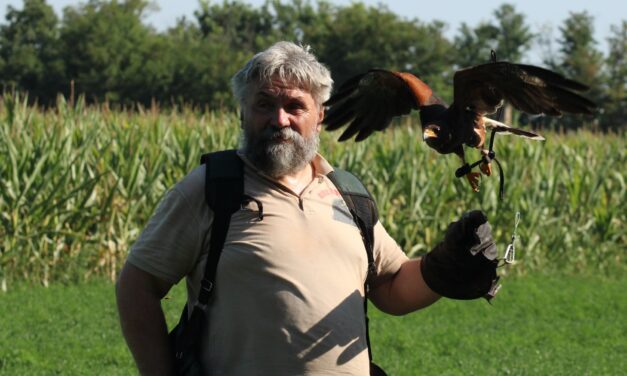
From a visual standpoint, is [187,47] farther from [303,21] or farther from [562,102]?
[562,102]

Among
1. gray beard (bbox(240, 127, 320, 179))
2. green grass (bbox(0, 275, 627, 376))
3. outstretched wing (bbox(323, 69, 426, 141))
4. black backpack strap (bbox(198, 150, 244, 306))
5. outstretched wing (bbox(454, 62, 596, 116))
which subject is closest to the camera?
black backpack strap (bbox(198, 150, 244, 306))

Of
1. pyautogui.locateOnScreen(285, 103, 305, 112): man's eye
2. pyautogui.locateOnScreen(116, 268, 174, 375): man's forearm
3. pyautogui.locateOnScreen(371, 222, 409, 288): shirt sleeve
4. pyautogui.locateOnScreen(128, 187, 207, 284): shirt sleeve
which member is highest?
pyautogui.locateOnScreen(285, 103, 305, 112): man's eye

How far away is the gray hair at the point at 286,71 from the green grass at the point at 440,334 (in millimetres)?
4260

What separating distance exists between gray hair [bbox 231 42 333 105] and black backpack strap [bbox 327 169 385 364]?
0.28 metres

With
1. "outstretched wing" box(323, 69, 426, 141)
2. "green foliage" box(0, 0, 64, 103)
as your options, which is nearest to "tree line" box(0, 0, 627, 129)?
"green foliage" box(0, 0, 64, 103)

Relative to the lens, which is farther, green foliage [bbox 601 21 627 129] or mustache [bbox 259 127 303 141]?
green foliage [bbox 601 21 627 129]

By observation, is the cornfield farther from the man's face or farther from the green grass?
the man's face

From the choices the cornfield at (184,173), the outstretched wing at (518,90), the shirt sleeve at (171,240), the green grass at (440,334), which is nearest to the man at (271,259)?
the shirt sleeve at (171,240)

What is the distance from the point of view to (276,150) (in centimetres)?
345

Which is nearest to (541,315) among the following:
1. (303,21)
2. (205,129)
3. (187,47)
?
(205,129)

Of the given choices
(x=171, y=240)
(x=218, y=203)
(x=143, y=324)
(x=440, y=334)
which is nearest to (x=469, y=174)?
(x=218, y=203)

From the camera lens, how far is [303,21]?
70.9 meters

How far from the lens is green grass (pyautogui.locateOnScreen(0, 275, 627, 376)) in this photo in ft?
26.1

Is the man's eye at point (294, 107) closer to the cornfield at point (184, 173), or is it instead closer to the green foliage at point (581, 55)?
the cornfield at point (184, 173)
